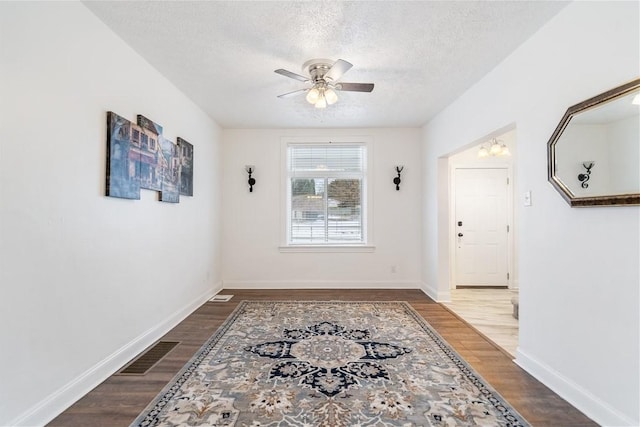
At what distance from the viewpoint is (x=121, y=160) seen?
2406mm

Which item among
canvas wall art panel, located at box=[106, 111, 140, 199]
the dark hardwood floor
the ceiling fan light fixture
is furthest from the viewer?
the ceiling fan light fixture

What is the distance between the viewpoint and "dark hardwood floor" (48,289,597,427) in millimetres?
1823

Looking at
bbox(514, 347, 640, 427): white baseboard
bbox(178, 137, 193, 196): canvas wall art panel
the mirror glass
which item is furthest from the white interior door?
bbox(178, 137, 193, 196): canvas wall art panel

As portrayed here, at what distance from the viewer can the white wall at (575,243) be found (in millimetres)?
1656

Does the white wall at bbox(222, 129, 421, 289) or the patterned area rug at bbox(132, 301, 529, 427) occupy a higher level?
the white wall at bbox(222, 129, 421, 289)

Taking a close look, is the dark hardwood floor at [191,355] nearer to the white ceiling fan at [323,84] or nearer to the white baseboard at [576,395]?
the white baseboard at [576,395]

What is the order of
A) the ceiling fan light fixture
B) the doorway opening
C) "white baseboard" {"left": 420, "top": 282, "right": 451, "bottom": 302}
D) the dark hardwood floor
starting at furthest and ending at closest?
the doorway opening
"white baseboard" {"left": 420, "top": 282, "right": 451, "bottom": 302}
the ceiling fan light fixture
the dark hardwood floor

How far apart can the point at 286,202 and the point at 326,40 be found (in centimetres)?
291

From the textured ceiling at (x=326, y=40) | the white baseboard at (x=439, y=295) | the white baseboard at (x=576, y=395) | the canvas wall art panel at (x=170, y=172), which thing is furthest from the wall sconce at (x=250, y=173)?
the white baseboard at (x=576, y=395)

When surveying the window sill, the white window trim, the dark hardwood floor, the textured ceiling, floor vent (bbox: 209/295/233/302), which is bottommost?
the dark hardwood floor

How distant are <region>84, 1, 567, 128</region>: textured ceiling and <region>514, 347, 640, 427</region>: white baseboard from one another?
248 centimetres

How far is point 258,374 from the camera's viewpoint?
232 cm

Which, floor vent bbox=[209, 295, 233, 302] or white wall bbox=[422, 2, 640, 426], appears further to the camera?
floor vent bbox=[209, 295, 233, 302]

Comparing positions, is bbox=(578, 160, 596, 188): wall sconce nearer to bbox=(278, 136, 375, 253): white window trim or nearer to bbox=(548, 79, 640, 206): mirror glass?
bbox=(548, 79, 640, 206): mirror glass
